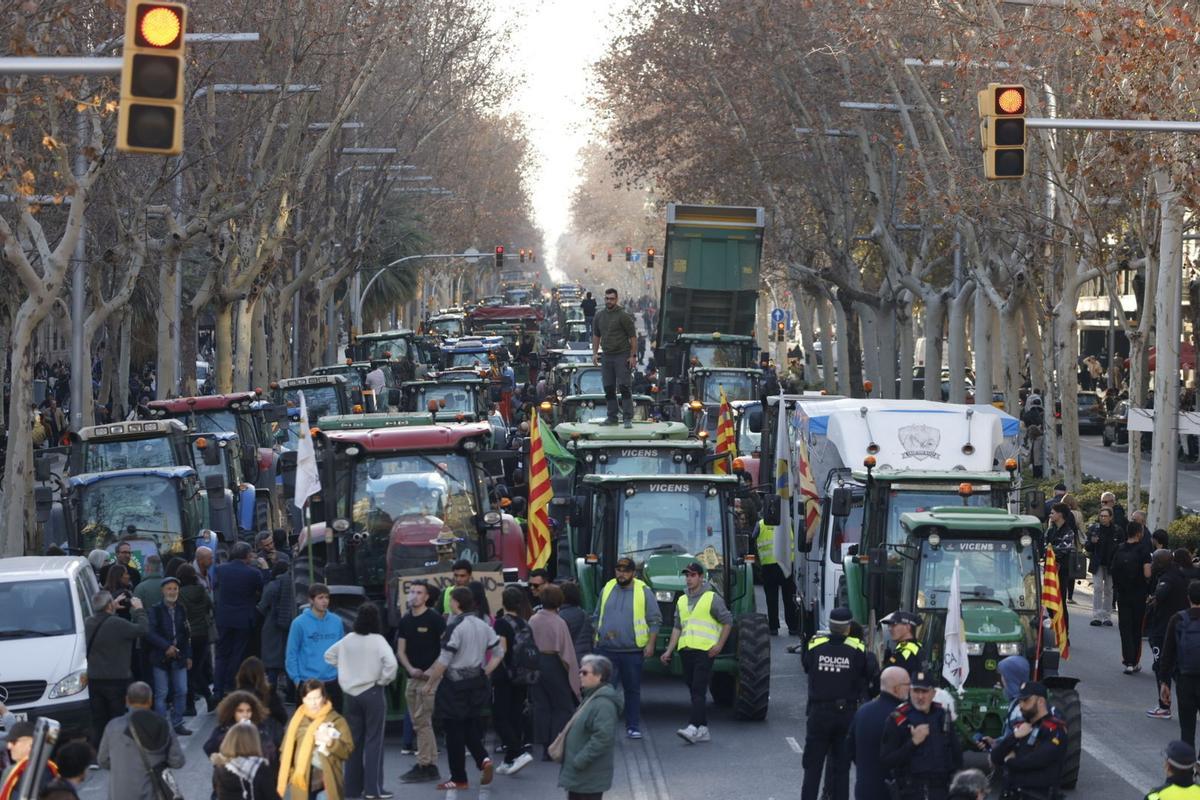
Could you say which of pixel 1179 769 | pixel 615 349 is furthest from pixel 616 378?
pixel 1179 769

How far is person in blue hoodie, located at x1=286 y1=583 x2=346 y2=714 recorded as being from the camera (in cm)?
1526

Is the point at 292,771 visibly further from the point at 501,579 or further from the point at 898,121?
the point at 898,121

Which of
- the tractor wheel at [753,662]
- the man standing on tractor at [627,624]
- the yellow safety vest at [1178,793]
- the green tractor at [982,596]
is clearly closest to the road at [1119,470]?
the tractor wheel at [753,662]

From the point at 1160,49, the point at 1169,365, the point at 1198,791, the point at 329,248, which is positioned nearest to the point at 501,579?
the point at 1198,791

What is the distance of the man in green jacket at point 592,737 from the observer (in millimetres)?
12148

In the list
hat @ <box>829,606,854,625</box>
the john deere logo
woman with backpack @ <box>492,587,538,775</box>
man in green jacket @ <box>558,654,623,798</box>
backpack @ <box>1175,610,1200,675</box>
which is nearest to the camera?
man in green jacket @ <box>558,654,623,798</box>

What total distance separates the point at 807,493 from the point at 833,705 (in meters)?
9.45

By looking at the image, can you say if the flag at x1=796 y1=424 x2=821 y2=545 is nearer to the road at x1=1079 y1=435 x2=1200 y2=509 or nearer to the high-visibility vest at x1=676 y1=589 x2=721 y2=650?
the high-visibility vest at x1=676 y1=589 x2=721 y2=650

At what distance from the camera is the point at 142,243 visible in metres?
31.2

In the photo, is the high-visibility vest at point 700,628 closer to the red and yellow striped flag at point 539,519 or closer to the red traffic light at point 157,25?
the red and yellow striped flag at point 539,519

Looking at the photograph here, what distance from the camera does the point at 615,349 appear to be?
2700 cm

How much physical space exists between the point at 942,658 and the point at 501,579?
3.80 meters

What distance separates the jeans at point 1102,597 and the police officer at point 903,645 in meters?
10.2

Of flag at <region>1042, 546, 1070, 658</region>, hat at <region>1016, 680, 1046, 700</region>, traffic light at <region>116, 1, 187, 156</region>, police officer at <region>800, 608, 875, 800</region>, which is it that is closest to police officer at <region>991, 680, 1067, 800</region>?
hat at <region>1016, 680, 1046, 700</region>
